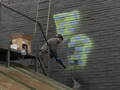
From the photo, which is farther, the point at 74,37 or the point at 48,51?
the point at 74,37

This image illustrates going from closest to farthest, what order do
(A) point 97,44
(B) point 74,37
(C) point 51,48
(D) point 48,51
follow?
(D) point 48,51, (C) point 51,48, (A) point 97,44, (B) point 74,37

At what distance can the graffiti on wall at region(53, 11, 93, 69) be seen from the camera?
989 cm

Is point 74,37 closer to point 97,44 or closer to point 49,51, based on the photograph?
point 97,44

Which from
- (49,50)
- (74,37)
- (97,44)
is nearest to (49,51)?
(49,50)

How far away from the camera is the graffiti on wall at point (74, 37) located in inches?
389

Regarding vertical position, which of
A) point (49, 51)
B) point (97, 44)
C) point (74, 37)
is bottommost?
point (49, 51)

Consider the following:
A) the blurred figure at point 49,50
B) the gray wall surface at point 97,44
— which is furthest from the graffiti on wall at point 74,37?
the blurred figure at point 49,50

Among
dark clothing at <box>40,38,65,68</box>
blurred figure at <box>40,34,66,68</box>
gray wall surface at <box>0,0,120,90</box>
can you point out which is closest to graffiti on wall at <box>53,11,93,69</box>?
gray wall surface at <box>0,0,120,90</box>

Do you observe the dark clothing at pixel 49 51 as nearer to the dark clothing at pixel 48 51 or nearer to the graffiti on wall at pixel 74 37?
the dark clothing at pixel 48 51

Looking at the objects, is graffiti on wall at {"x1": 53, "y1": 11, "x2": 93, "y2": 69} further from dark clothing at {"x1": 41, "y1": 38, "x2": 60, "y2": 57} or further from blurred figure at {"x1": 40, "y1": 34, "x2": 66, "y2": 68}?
dark clothing at {"x1": 41, "y1": 38, "x2": 60, "y2": 57}

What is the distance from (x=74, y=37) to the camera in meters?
10.2

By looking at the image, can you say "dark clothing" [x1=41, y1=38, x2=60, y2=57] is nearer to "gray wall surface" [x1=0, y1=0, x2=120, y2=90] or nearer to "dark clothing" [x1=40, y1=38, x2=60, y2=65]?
"dark clothing" [x1=40, y1=38, x2=60, y2=65]

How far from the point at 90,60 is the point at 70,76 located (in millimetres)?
915

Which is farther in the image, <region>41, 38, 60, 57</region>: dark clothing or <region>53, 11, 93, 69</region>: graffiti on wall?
<region>53, 11, 93, 69</region>: graffiti on wall
